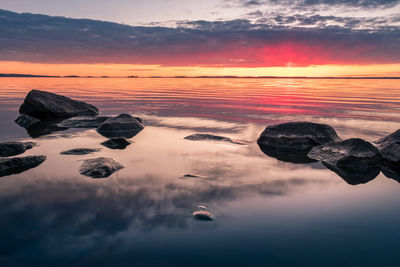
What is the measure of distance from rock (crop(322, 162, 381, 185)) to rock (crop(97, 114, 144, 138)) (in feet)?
20.5

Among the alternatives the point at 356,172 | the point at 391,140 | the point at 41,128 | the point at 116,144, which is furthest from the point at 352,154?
the point at 41,128

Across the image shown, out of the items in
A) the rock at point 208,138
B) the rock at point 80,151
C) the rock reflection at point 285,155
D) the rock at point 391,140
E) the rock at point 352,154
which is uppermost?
the rock at point 391,140

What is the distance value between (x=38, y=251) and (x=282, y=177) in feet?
13.6

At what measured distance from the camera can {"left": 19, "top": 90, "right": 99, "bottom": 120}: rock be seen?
481 inches

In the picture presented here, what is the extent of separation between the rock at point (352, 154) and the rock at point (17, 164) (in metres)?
6.31

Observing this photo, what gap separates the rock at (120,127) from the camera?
31.6 ft

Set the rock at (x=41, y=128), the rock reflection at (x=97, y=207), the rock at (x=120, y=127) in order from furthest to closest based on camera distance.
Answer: the rock at (x=120, y=127) → the rock at (x=41, y=128) → the rock reflection at (x=97, y=207)

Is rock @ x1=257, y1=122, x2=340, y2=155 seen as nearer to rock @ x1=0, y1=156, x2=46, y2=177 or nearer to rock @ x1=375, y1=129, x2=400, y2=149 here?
rock @ x1=375, y1=129, x2=400, y2=149

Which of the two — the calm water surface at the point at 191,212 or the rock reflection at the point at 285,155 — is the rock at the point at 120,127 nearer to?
the calm water surface at the point at 191,212

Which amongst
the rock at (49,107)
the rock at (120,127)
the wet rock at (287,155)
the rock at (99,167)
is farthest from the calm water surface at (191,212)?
the rock at (49,107)

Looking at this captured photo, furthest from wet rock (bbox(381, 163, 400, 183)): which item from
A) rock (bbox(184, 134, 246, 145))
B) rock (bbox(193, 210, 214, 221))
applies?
rock (bbox(193, 210, 214, 221))

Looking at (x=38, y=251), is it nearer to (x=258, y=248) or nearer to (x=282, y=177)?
(x=258, y=248)

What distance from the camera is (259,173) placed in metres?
5.63

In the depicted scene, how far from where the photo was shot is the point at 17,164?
5.56 m
